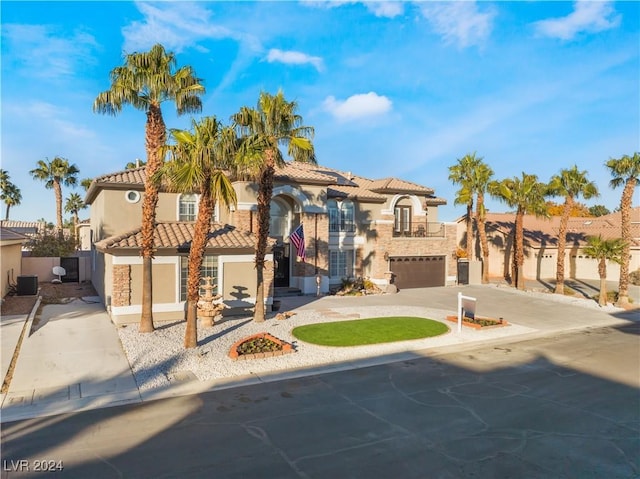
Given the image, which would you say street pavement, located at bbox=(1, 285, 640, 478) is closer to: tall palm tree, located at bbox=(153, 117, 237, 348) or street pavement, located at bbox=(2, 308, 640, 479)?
street pavement, located at bbox=(2, 308, 640, 479)

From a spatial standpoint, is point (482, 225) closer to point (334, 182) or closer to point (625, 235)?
point (625, 235)

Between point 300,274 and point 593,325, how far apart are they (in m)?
15.1

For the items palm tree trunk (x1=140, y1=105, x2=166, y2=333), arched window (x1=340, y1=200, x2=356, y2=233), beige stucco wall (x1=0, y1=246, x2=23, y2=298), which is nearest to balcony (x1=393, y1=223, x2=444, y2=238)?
arched window (x1=340, y1=200, x2=356, y2=233)

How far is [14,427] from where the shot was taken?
8406 millimetres

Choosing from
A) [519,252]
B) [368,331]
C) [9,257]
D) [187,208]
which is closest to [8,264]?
[9,257]

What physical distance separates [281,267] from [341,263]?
4.28 meters

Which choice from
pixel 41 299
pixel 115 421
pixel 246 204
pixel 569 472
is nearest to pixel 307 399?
pixel 115 421

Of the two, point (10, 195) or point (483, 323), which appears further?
point (10, 195)

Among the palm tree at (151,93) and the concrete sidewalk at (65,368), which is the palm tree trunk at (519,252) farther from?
the concrete sidewalk at (65,368)

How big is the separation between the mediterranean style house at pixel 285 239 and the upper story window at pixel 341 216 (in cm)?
7

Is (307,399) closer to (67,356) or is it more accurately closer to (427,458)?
(427,458)

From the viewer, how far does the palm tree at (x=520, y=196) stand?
94.9 ft

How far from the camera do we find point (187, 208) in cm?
2245

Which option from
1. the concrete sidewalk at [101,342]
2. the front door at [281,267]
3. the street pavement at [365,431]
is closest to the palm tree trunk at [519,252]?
the concrete sidewalk at [101,342]
